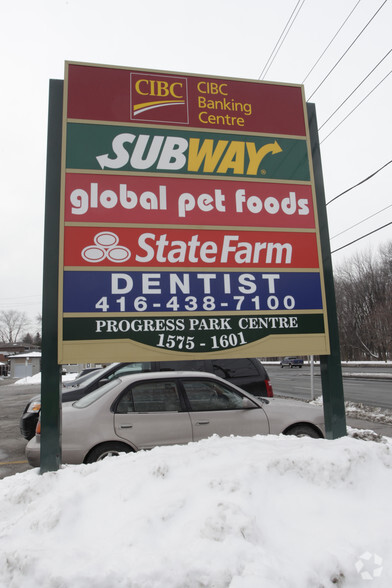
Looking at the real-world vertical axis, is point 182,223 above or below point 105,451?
above

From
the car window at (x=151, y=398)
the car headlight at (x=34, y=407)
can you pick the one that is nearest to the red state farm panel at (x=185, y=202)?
the car window at (x=151, y=398)

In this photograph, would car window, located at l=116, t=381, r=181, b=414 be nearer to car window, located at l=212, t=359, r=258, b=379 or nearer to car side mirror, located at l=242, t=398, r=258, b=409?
car side mirror, located at l=242, t=398, r=258, b=409

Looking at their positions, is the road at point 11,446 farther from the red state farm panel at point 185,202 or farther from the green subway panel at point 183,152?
the green subway panel at point 183,152

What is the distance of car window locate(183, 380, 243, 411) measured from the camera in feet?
17.4

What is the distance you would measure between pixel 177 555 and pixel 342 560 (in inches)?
37.2

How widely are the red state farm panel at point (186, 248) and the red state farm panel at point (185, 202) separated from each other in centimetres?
12

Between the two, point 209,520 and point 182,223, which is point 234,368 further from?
point 209,520

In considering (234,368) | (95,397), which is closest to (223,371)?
Answer: (234,368)

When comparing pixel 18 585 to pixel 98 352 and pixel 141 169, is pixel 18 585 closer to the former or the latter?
pixel 98 352

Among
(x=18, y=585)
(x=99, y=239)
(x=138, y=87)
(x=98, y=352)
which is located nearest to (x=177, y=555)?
(x=18, y=585)

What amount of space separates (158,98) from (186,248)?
1750 millimetres

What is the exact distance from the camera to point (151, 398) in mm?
5207

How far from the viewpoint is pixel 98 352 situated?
150 inches

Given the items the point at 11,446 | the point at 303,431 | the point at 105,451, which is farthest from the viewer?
the point at 11,446
